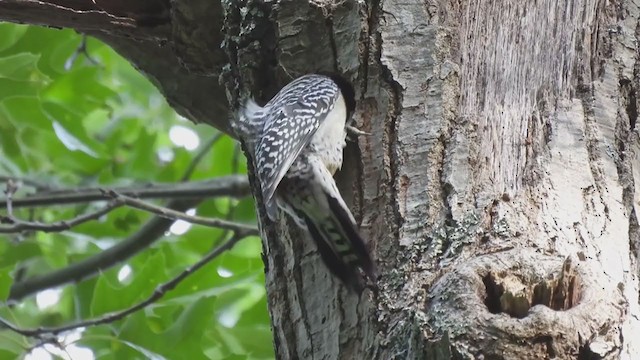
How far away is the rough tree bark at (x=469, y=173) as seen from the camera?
89.1 inches

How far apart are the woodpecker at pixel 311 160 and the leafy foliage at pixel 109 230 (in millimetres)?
767

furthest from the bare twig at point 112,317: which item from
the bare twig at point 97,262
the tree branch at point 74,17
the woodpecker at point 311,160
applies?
the tree branch at point 74,17

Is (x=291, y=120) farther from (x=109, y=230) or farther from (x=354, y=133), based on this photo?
(x=109, y=230)

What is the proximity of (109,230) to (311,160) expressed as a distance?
206cm

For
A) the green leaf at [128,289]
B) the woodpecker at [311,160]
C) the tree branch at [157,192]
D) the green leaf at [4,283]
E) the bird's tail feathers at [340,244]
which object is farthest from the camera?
the tree branch at [157,192]

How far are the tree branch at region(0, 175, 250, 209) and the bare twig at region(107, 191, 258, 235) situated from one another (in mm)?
277

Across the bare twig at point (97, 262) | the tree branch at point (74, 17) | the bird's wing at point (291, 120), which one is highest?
the tree branch at point (74, 17)

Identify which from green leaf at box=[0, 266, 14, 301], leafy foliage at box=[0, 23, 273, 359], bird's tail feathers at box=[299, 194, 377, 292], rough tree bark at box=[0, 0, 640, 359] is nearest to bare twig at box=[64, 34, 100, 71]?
leafy foliage at box=[0, 23, 273, 359]

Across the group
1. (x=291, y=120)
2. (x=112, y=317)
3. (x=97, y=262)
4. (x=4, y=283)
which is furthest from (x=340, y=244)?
(x=97, y=262)

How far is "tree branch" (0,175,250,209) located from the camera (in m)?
4.73

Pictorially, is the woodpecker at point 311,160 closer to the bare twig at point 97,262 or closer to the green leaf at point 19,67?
the green leaf at point 19,67

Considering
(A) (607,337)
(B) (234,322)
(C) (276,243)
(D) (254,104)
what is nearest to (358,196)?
(C) (276,243)

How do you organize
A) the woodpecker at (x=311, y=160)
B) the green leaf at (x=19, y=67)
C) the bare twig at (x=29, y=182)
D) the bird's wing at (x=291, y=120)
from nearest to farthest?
the woodpecker at (x=311, y=160)
the bird's wing at (x=291, y=120)
the green leaf at (x=19, y=67)
the bare twig at (x=29, y=182)

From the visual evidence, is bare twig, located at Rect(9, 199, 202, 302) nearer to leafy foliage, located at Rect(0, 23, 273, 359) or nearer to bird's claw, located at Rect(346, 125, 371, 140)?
leafy foliage, located at Rect(0, 23, 273, 359)
